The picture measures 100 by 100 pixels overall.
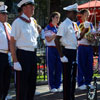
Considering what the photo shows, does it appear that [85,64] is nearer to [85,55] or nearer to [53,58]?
[85,55]

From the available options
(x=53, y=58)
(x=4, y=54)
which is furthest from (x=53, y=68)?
(x=4, y=54)

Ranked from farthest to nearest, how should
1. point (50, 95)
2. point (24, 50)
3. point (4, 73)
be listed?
point (50, 95) < point (4, 73) < point (24, 50)

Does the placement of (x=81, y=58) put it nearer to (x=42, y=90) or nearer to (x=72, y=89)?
(x=42, y=90)

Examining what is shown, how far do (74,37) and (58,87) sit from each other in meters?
2.48

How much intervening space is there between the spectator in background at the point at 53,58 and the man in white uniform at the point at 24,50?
2651mm

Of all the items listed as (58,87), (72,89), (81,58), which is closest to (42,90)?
(58,87)

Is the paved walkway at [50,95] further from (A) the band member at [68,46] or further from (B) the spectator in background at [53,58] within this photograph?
(A) the band member at [68,46]

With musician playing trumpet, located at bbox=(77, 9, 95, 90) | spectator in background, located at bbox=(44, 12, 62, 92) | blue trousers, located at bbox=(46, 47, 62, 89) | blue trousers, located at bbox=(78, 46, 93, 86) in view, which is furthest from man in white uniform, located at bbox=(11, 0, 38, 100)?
blue trousers, located at bbox=(78, 46, 93, 86)

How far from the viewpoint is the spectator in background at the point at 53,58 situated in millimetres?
7811

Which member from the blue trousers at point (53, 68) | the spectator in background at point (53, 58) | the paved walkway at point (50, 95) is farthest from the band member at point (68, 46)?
the blue trousers at point (53, 68)

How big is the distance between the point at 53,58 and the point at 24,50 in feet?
9.82

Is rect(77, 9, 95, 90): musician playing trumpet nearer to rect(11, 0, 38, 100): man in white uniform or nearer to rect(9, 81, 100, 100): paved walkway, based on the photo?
rect(9, 81, 100, 100): paved walkway

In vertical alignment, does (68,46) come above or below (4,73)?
above

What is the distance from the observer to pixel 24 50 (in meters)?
5.05
